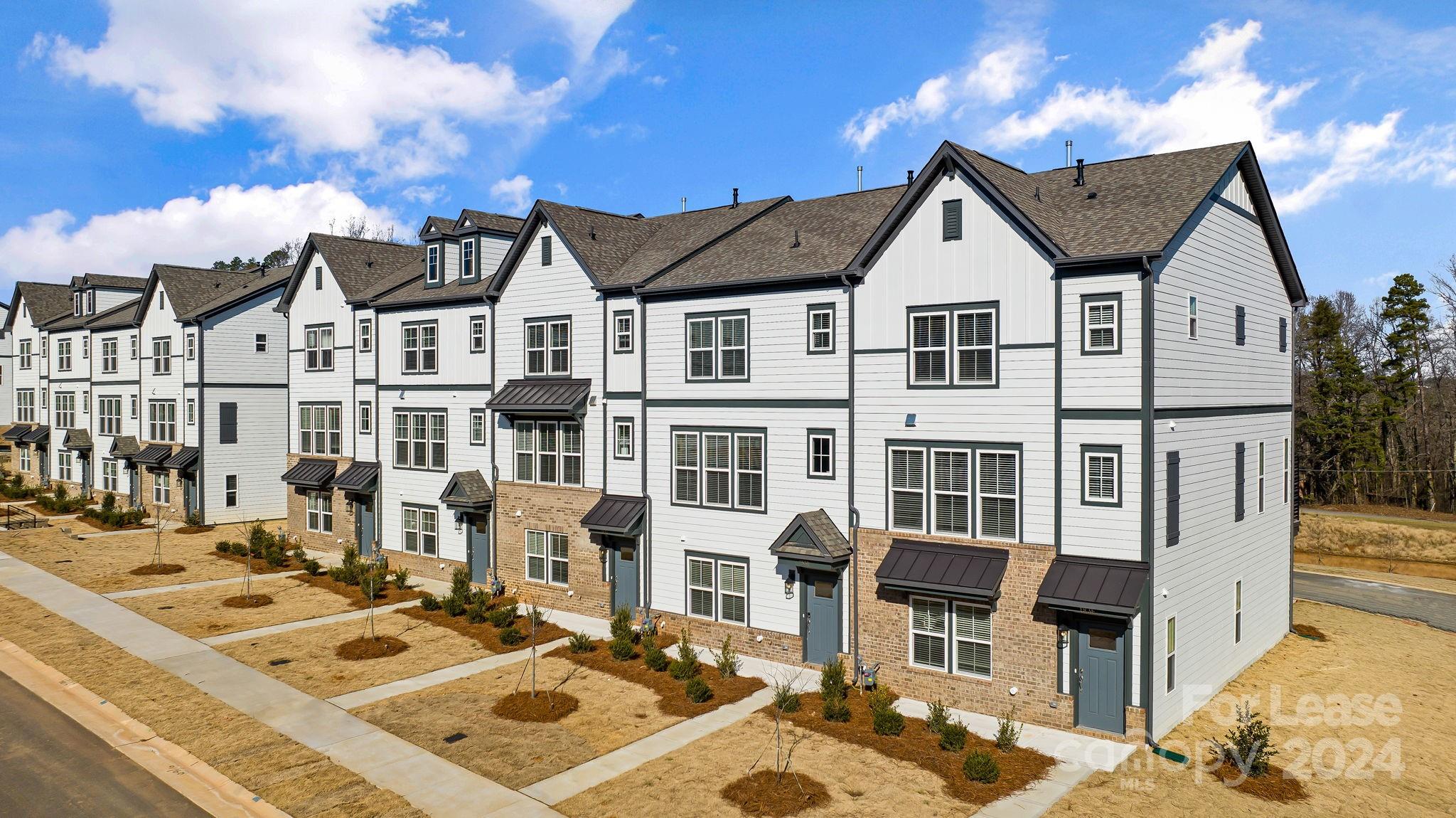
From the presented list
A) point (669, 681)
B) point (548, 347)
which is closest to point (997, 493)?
point (669, 681)

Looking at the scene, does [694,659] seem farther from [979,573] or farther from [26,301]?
[26,301]

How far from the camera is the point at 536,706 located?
18.7 m

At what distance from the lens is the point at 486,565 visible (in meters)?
30.3

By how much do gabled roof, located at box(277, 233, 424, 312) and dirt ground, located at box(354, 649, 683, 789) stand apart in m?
19.6

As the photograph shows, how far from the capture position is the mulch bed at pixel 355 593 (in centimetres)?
2867

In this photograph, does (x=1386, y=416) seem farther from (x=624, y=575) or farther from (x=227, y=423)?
(x=227, y=423)

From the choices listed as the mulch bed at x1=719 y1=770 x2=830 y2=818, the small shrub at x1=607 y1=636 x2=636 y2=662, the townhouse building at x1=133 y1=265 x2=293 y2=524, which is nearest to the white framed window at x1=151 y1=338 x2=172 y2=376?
the townhouse building at x1=133 y1=265 x2=293 y2=524

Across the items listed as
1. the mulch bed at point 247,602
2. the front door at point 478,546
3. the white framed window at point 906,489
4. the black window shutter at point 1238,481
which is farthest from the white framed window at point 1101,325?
the mulch bed at point 247,602

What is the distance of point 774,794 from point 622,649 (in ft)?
26.3

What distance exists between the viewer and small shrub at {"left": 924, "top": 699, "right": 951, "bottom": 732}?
1712 cm

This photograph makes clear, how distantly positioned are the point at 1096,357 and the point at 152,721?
20.4 metres

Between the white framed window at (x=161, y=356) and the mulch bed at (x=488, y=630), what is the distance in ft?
87.9

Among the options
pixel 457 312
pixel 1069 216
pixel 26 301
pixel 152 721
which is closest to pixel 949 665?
pixel 1069 216

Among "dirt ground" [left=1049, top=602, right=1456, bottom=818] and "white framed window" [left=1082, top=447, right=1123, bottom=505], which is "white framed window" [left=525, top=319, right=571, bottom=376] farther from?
"dirt ground" [left=1049, top=602, right=1456, bottom=818]
